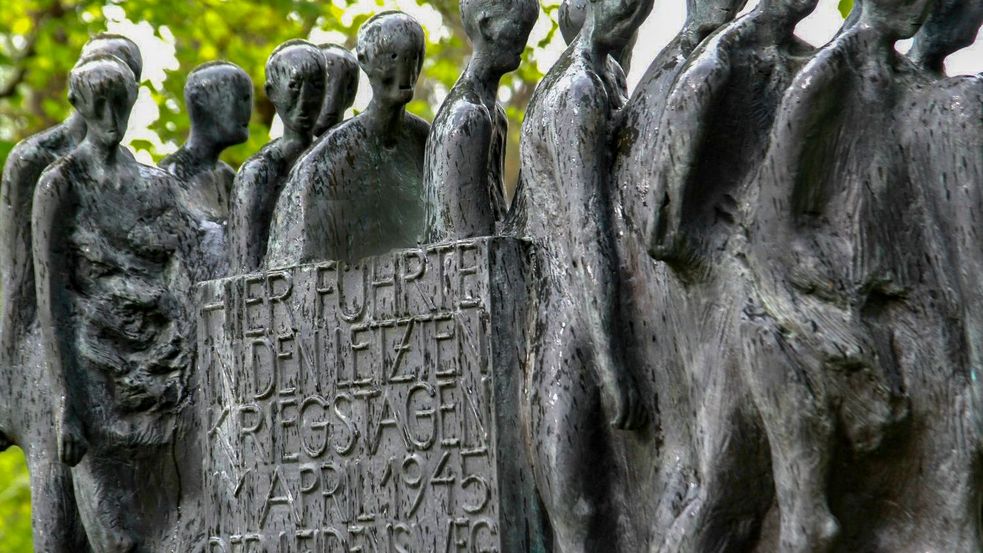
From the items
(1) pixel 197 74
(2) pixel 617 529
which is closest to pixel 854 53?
(2) pixel 617 529

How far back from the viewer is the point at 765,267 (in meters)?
5.40

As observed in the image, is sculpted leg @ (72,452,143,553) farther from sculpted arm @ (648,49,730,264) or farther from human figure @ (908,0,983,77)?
human figure @ (908,0,983,77)

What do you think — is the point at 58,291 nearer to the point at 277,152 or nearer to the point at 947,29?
the point at 277,152

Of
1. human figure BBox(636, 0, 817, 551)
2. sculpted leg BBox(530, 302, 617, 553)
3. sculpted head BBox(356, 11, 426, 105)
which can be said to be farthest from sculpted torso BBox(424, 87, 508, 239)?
human figure BBox(636, 0, 817, 551)

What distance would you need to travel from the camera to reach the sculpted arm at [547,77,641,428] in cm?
561

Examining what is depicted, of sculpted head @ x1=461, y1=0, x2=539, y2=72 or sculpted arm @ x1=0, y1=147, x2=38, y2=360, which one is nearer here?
sculpted head @ x1=461, y1=0, x2=539, y2=72

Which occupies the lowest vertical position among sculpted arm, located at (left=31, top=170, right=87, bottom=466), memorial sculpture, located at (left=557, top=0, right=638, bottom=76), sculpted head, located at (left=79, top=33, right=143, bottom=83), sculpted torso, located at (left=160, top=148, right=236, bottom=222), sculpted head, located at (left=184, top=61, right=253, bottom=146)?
sculpted arm, located at (left=31, top=170, right=87, bottom=466)

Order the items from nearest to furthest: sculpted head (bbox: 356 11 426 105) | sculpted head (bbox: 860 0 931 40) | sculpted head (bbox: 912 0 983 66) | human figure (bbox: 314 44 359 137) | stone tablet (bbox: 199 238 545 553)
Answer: sculpted head (bbox: 860 0 931 40) < sculpted head (bbox: 912 0 983 66) < stone tablet (bbox: 199 238 545 553) < sculpted head (bbox: 356 11 426 105) < human figure (bbox: 314 44 359 137)

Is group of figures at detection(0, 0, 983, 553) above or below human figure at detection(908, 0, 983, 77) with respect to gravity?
below

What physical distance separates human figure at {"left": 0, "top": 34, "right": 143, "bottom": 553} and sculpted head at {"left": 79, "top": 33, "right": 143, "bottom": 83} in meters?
0.02

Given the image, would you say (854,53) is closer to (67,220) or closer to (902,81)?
(902,81)

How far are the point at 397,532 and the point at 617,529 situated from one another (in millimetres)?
687

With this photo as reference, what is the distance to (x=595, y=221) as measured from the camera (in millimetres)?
5707

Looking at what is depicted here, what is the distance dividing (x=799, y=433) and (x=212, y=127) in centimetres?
282
